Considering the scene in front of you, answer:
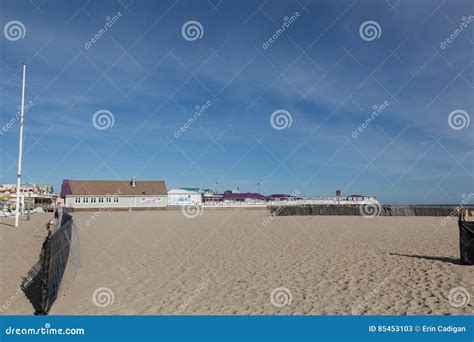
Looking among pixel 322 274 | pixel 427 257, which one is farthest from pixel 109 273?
pixel 427 257

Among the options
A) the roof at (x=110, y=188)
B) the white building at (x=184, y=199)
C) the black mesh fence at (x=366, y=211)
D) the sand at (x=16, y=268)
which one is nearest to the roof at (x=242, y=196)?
the white building at (x=184, y=199)

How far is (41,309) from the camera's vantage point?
5770 millimetres

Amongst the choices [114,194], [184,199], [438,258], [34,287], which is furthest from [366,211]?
[34,287]

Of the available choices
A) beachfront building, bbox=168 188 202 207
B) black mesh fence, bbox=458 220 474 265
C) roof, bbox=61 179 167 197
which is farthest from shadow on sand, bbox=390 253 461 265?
beachfront building, bbox=168 188 202 207

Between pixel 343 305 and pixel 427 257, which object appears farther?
pixel 427 257

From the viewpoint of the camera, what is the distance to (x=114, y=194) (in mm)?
55000

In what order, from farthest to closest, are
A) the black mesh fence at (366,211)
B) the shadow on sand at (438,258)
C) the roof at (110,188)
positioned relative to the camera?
the roof at (110,188), the black mesh fence at (366,211), the shadow on sand at (438,258)

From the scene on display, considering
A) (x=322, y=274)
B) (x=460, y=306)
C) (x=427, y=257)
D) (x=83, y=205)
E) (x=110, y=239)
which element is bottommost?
(x=460, y=306)

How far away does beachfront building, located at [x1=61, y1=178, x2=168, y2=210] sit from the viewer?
174 ft

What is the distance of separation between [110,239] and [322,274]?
11.1 meters

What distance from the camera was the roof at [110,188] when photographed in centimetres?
5397

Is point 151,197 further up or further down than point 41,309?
further up

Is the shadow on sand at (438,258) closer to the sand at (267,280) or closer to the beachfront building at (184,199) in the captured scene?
the sand at (267,280)

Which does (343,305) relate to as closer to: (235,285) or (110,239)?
(235,285)
